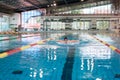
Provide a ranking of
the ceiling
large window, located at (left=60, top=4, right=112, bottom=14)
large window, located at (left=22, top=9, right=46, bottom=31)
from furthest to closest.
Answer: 1. large window, located at (left=60, top=4, right=112, bottom=14)
2. large window, located at (left=22, top=9, right=46, bottom=31)
3. the ceiling

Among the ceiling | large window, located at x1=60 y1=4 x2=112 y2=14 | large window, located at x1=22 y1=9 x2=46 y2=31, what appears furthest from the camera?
large window, located at x1=60 y1=4 x2=112 y2=14

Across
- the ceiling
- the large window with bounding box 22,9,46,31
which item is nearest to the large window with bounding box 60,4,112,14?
the ceiling

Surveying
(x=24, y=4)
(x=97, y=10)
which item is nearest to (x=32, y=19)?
(x=24, y=4)

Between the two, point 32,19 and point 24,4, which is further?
point 32,19

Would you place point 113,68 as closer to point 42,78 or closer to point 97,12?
point 42,78

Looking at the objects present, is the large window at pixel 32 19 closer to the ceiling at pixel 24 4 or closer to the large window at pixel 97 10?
the ceiling at pixel 24 4

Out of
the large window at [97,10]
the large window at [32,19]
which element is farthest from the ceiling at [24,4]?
the large window at [32,19]

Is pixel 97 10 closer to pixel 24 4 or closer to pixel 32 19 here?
pixel 32 19

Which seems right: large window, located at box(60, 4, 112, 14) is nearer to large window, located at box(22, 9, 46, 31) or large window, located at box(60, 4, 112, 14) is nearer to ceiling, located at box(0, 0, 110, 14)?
ceiling, located at box(0, 0, 110, 14)

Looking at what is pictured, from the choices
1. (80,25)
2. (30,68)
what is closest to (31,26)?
(80,25)

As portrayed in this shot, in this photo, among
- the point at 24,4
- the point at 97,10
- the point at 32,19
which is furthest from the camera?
the point at 32,19

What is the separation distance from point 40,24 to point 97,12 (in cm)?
1215

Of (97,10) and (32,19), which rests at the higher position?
(97,10)

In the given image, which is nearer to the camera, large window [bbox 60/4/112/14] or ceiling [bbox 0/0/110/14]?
ceiling [bbox 0/0/110/14]
